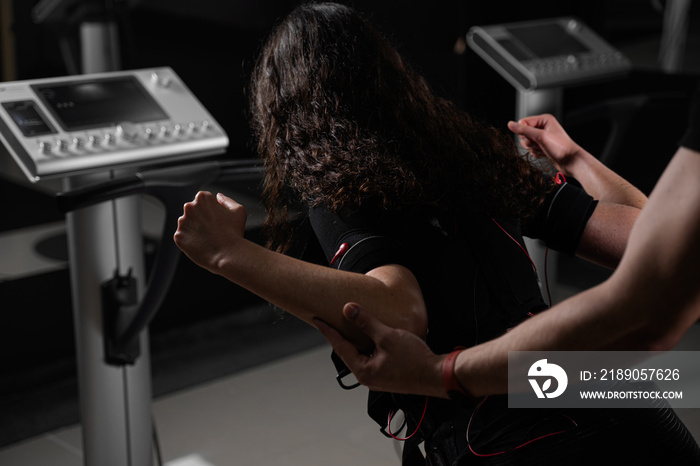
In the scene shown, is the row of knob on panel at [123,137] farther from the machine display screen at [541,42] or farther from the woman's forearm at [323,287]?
the machine display screen at [541,42]

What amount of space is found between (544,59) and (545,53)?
7cm

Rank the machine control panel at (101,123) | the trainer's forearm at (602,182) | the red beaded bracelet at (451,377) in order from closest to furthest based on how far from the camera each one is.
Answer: the red beaded bracelet at (451,377), the trainer's forearm at (602,182), the machine control panel at (101,123)

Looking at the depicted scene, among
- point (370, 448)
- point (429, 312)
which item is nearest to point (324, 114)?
point (429, 312)

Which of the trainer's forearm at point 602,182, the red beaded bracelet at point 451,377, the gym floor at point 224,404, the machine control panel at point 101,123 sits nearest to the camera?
the red beaded bracelet at point 451,377

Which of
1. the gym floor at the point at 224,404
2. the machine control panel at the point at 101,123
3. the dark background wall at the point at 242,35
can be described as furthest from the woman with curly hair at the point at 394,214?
the gym floor at the point at 224,404

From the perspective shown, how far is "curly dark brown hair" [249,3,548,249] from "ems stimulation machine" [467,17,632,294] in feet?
4.48

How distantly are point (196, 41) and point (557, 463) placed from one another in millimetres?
2660

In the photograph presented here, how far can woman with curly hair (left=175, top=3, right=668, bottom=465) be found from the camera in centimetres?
124

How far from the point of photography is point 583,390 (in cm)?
131

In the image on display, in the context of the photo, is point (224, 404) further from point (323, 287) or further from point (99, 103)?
point (323, 287)

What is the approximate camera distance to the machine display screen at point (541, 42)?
2.98 metres

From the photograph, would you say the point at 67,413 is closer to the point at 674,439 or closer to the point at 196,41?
the point at 196,41

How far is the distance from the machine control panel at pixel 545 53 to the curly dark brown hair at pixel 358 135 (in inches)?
58.8

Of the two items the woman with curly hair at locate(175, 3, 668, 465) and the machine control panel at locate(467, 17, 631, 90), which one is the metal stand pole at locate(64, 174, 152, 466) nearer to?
the woman with curly hair at locate(175, 3, 668, 465)
